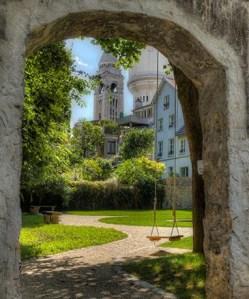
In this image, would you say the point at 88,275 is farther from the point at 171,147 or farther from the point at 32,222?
the point at 171,147

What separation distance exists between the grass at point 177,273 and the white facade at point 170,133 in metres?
35.9

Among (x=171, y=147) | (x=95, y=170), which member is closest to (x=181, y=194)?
(x=171, y=147)

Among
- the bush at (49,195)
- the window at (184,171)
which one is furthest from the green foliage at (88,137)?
the bush at (49,195)

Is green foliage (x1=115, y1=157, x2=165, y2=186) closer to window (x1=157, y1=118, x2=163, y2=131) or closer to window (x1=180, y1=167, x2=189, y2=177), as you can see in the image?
window (x1=180, y1=167, x2=189, y2=177)

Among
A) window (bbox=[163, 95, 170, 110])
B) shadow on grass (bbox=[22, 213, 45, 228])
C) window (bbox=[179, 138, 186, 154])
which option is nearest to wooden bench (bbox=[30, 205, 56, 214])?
shadow on grass (bbox=[22, 213, 45, 228])

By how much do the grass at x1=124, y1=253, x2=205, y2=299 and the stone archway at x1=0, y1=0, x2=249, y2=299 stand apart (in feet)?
→ 6.33

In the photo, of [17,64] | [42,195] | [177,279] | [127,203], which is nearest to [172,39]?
[17,64]

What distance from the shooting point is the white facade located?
154 ft

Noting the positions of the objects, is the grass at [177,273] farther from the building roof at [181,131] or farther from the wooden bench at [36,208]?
the building roof at [181,131]

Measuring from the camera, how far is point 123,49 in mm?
12609

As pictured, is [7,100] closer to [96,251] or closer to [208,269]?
[208,269]

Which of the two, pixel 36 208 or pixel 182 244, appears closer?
pixel 182 244

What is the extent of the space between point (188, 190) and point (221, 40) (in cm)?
3333

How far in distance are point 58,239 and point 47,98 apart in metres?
4.85
